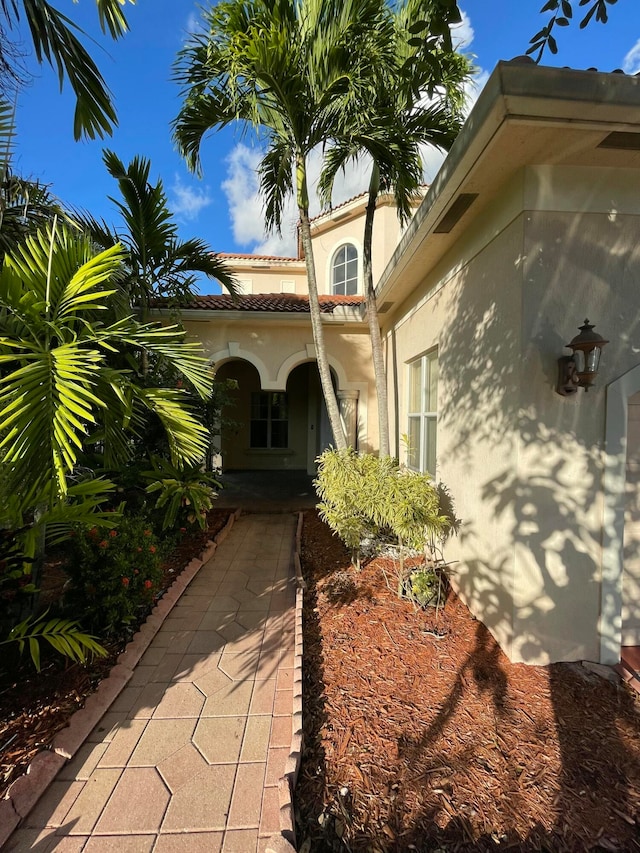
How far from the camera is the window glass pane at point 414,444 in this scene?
A: 5.89 m

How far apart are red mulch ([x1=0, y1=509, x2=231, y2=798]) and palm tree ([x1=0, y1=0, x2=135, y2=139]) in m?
4.42

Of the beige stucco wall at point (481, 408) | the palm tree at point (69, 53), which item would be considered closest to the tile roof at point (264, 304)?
the beige stucco wall at point (481, 408)

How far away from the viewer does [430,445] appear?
17.4 feet

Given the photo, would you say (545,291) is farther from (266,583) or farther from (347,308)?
(347,308)

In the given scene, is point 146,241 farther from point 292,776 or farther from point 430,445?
point 292,776

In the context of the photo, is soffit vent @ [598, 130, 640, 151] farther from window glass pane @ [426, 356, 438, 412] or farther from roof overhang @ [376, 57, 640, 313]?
window glass pane @ [426, 356, 438, 412]

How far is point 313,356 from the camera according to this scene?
8141 millimetres

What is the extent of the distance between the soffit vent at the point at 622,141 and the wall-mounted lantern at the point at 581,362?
4.32 ft

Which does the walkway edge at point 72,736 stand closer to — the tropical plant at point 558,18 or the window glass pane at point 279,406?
the tropical plant at point 558,18

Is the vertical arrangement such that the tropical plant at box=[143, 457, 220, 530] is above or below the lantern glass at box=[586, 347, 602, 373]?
below

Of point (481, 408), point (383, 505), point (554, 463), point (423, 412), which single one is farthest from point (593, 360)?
point (423, 412)

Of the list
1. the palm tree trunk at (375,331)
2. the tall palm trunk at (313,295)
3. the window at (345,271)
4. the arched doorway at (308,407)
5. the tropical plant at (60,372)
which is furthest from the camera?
the arched doorway at (308,407)

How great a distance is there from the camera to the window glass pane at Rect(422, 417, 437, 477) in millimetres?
5152

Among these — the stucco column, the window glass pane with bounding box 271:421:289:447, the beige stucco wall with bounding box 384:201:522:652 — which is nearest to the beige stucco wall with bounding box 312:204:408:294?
the stucco column
